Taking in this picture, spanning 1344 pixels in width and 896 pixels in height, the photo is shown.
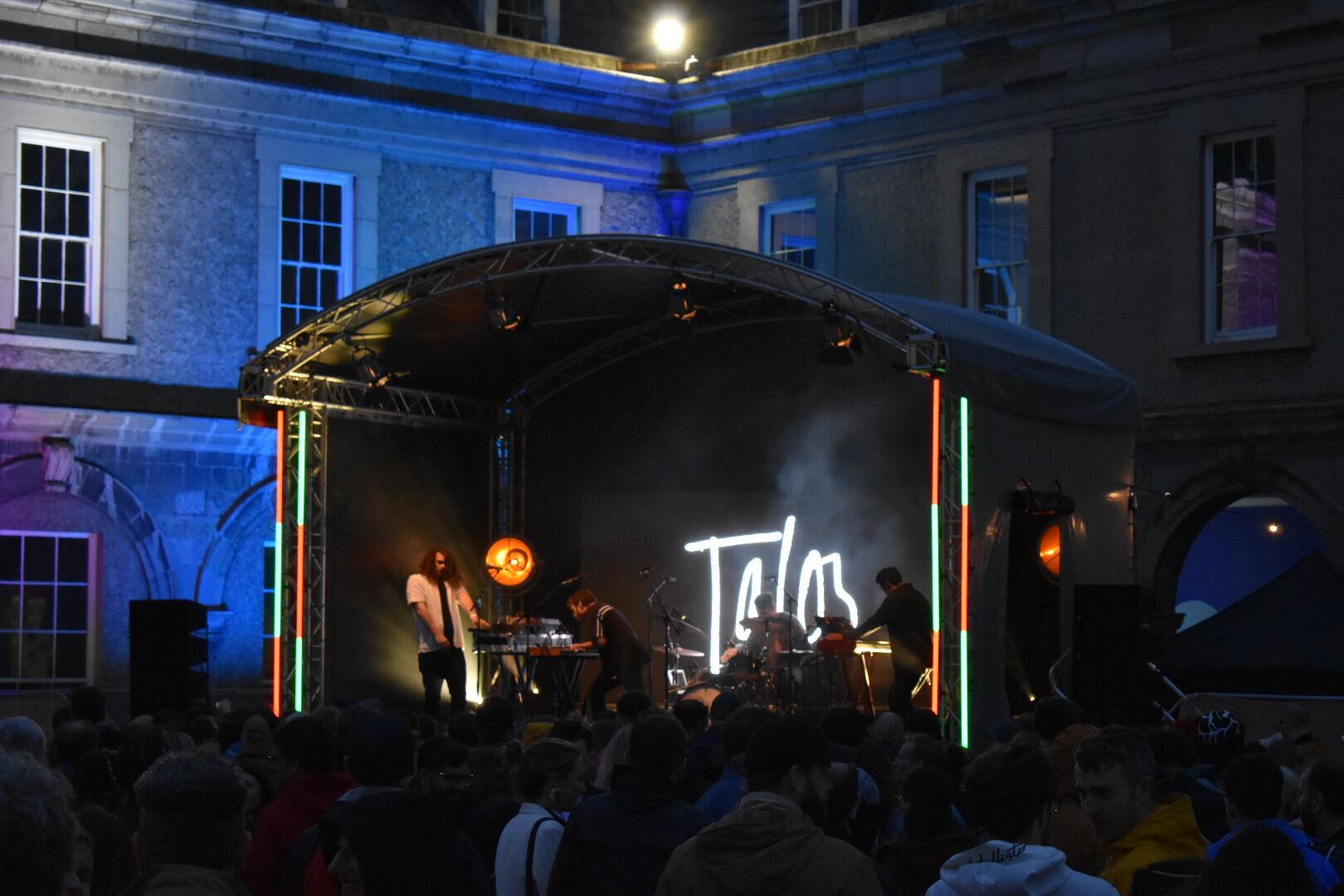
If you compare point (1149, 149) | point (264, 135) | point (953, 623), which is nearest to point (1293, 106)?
point (1149, 149)

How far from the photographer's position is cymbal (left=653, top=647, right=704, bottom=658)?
18.5 meters

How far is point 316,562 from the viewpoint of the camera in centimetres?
1731

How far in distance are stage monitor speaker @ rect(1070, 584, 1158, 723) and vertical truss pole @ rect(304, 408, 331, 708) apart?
6826mm

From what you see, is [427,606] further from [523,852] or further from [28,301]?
[523,852]

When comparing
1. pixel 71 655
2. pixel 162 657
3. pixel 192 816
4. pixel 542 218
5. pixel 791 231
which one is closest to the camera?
pixel 192 816

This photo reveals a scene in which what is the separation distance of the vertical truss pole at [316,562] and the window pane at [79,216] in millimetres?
4222

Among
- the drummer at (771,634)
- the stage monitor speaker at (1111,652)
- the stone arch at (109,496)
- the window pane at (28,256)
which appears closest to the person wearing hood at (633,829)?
the stage monitor speaker at (1111,652)

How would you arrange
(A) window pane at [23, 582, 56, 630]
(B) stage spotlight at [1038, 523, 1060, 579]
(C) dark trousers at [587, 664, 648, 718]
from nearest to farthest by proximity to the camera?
(B) stage spotlight at [1038, 523, 1060, 579]
(C) dark trousers at [587, 664, 648, 718]
(A) window pane at [23, 582, 56, 630]

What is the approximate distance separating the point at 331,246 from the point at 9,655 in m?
5.57

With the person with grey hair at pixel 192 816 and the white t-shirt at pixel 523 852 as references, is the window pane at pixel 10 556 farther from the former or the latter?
the person with grey hair at pixel 192 816

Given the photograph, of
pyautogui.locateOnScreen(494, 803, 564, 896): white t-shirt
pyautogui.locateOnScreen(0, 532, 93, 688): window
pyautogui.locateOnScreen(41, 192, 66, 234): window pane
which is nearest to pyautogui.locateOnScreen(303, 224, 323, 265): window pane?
pyautogui.locateOnScreen(41, 192, 66, 234): window pane

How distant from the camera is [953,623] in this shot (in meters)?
14.1

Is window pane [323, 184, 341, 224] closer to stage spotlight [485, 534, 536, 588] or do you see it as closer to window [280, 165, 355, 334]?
window [280, 165, 355, 334]

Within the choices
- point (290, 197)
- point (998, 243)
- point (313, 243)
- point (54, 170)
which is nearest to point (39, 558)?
point (54, 170)
